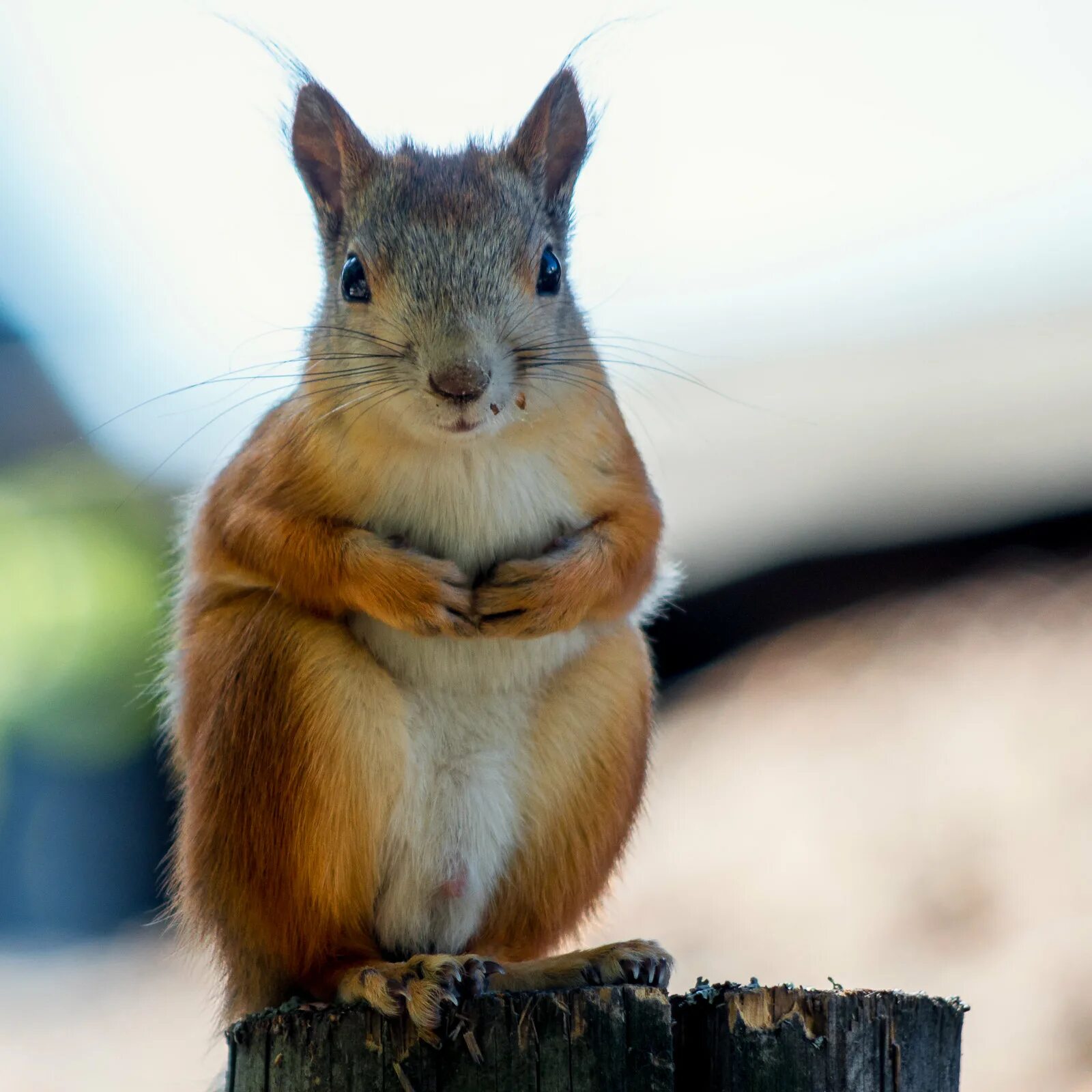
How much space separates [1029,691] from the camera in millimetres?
3848

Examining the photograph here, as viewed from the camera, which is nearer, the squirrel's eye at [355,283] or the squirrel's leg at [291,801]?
the squirrel's leg at [291,801]

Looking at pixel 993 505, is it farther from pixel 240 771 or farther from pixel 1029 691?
pixel 240 771

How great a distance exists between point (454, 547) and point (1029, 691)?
2518 millimetres

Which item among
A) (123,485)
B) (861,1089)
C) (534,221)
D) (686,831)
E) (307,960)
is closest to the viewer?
(861,1089)

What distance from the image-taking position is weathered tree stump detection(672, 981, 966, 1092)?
1.45 m

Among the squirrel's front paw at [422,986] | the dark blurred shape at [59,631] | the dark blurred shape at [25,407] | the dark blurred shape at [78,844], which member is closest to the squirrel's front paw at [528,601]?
the squirrel's front paw at [422,986]

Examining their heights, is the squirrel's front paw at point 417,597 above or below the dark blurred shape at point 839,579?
below

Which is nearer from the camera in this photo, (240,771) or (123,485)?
(240,771)

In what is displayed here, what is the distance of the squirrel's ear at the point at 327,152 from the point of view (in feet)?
7.03

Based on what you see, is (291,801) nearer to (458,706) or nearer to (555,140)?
(458,706)

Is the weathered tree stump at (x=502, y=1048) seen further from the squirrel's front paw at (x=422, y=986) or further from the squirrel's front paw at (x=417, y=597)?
the squirrel's front paw at (x=417, y=597)

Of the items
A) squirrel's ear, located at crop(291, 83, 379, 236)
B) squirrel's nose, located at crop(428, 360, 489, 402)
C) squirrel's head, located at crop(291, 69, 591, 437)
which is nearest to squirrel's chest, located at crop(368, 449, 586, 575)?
squirrel's head, located at crop(291, 69, 591, 437)

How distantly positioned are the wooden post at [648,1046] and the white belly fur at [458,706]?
376 millimetres

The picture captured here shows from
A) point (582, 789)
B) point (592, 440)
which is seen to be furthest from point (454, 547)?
point (582, 789)
